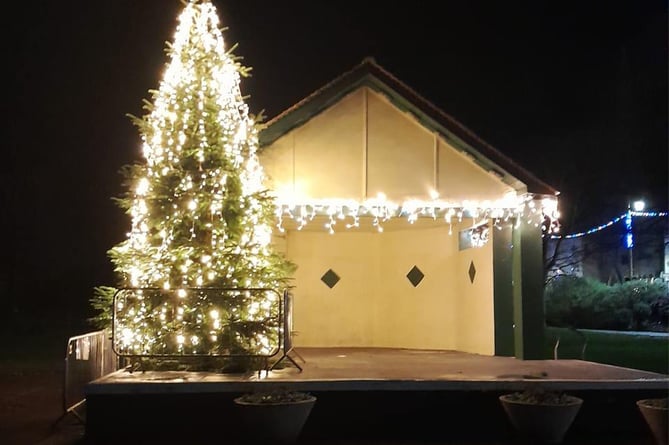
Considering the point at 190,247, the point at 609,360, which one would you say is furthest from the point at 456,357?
the point at 609,360

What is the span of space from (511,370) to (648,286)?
2380 cm

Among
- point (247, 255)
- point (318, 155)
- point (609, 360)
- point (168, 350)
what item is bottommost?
point (609, 360)

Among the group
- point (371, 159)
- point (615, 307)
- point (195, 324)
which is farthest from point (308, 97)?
point (615, 307)

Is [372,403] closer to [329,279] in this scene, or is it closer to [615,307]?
[329,279]

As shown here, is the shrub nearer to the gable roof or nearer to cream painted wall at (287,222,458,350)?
cream painted wall at (287,222,458,350)

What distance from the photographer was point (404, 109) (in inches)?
527

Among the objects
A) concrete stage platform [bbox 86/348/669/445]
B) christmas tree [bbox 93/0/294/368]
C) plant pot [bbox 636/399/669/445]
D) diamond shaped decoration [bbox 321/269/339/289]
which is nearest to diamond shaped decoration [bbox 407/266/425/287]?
diamond shaped decoration [bbox 321/269/339/289]

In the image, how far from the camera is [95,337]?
1105 cm

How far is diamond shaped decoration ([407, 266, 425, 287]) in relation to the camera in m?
15.9

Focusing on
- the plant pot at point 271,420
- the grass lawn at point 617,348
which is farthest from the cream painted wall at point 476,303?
the plant pot at point 271,420

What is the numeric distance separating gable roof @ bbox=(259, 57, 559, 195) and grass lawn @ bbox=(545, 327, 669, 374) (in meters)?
5.46

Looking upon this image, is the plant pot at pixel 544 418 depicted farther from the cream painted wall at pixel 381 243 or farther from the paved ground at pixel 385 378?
the cream painted wall at pixel 381 243

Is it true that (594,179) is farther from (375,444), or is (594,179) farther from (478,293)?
(375,444)

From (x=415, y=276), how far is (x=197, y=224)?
623cm
